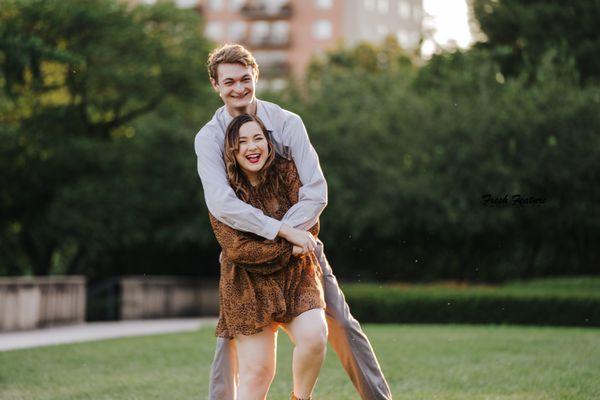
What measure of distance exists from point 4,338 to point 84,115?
1156cm

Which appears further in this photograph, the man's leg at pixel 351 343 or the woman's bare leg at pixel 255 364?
the man's leg at pixel 351 343

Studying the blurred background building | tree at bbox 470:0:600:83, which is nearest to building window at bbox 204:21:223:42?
the blurred background building

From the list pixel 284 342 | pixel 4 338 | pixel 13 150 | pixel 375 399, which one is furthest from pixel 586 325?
pixel 13 150

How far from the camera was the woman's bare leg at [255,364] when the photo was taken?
4.70m

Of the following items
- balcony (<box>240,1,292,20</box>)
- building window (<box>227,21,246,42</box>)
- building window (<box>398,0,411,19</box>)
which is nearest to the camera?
balcony (<box>240,1,292,20</box>)

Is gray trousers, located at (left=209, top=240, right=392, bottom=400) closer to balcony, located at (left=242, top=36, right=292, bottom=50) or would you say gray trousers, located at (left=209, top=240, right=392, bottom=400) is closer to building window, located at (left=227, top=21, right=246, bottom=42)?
balcony, located at (left=242, top=36, right=292, bottom=50)

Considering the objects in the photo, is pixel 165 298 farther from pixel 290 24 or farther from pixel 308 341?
pixel 290 24

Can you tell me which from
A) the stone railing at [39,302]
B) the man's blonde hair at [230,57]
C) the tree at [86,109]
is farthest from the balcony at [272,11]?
the man's blonde hair at [230,57]

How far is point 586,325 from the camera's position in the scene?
17.2 m

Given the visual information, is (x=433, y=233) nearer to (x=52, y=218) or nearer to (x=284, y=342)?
(x=52, y=218)

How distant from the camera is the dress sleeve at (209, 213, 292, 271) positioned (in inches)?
181

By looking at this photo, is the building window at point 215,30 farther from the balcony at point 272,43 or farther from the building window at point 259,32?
the balcony at point 272,43

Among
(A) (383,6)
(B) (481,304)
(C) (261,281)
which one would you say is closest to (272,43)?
(A) (383,6)

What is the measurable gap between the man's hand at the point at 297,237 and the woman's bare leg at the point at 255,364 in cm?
46
